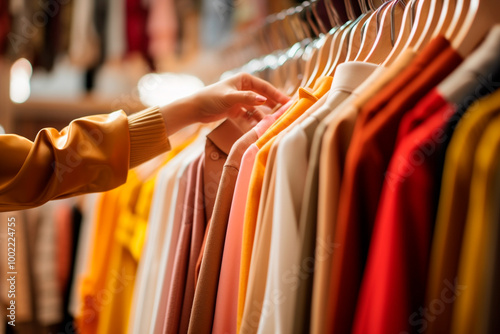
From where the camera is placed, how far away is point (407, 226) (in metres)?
0.47

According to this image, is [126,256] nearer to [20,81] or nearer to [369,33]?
[369,33]

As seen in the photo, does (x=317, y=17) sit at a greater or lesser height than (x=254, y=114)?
greater

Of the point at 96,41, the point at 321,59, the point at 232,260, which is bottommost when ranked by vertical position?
the point at 232,260

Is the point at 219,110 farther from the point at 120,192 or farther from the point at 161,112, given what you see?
the point at 120,192

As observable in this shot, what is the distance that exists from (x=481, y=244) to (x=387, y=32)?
412 mm

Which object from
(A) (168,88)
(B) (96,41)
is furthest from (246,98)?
(A) (168,88)

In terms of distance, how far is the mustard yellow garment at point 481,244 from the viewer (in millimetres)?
420

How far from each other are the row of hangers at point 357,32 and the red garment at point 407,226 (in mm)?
130

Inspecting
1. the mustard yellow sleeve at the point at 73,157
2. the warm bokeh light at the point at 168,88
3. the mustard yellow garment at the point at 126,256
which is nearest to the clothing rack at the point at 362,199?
the mustard yellow sleeve at the point at 73,157

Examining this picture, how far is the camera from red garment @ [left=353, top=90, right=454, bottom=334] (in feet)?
1.52

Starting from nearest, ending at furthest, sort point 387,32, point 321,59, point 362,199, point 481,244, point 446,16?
point 481,244 → point 362,199 → point 446,16 → point 387,32 → point 321,59

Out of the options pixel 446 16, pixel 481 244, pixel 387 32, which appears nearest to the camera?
pixel 481 244

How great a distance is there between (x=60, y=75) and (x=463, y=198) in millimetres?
2304

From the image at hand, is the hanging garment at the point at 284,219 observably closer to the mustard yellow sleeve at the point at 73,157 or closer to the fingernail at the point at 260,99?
the fingernail at the point at 260,99
